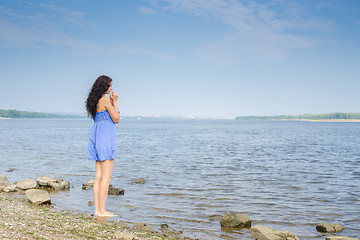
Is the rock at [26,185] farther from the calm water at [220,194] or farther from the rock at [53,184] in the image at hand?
the calm water at [220,194]

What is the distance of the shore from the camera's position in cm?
611

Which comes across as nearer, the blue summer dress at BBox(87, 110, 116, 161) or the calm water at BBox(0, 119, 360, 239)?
the blue summer dress at BBox(87, 110, 116, 161)

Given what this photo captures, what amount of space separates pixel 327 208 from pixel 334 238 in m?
4.13

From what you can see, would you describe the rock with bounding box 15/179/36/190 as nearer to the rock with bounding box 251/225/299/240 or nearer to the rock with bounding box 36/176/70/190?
the rock with bounding box 36/176/70/190

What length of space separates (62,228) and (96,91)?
122 inches

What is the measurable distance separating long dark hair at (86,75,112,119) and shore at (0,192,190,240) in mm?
2632

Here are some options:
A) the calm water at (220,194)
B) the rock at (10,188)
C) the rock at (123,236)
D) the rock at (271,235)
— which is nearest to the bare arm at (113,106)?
the rock at (123,236)

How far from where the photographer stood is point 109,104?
24.1 ft

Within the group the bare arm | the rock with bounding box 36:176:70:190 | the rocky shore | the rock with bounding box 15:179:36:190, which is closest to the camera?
the rocky shore

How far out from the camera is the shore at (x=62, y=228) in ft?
20.0

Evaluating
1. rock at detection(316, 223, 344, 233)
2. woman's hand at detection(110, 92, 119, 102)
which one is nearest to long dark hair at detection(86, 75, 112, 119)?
woman's hand at detection(110, 92, 119, 102)

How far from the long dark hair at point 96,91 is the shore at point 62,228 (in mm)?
2632

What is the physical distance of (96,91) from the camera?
7.41m

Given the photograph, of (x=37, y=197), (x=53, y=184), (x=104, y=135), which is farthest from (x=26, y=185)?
(x=104, y=135)
